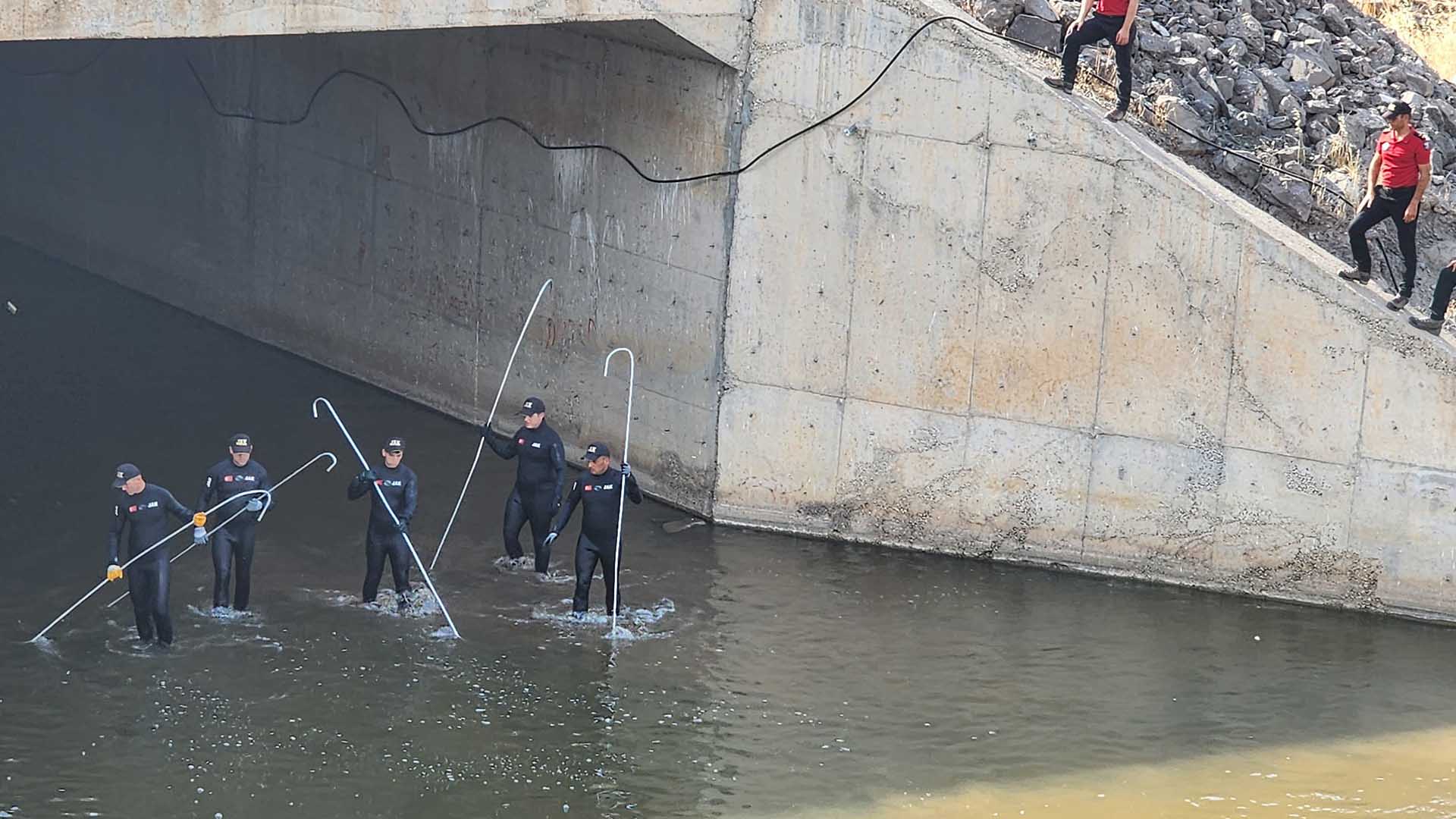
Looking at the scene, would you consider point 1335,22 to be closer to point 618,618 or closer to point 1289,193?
point 1289,193

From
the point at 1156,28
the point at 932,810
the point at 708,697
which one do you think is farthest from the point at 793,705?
the point at 1156,28

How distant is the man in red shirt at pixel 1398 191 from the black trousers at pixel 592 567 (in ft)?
19.4

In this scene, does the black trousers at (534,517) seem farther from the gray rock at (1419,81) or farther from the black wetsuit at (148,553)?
the gray rock at (1419,81)

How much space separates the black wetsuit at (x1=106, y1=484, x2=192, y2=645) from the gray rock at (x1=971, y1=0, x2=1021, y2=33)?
7809mm

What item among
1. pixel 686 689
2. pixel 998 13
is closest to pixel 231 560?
pixel 686 689

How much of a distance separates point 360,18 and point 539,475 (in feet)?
13.0

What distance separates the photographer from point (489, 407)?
18.7 meters

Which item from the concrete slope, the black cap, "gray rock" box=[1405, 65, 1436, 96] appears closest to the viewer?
the black cap

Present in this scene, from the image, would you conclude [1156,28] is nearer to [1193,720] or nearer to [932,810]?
[1193,720]

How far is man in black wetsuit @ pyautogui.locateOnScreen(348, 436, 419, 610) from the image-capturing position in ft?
46.1

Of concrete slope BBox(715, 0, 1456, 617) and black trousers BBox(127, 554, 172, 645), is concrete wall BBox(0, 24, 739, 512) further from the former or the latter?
black trousers BBox(127, 554, 172, 645)

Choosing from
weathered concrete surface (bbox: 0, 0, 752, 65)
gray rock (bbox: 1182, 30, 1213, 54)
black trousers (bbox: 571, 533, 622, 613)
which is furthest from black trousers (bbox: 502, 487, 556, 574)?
gray rock (bbox: 1182, 30, 1213, 54)

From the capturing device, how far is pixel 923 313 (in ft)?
51.0

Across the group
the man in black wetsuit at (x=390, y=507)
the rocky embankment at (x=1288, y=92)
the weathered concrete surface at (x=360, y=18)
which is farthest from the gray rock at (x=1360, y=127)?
the man in black wetsuit at (x=390, y=507)
